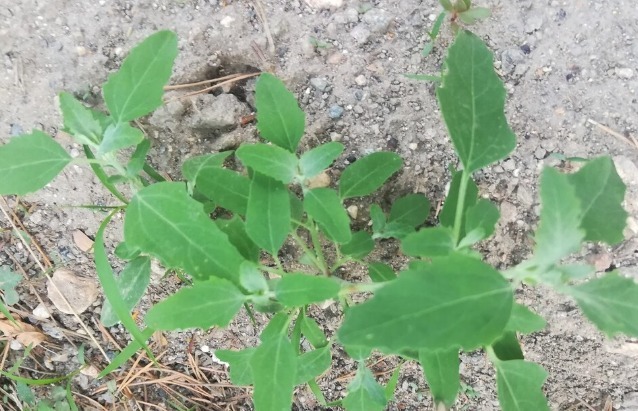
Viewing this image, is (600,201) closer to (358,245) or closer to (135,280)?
(358,245)

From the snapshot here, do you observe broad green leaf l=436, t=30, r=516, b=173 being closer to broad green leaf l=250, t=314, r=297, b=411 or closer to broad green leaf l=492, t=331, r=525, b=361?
broad green leaf l=492, t=331, r=525, b=361

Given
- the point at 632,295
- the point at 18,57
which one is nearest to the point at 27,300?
the point at 18,57

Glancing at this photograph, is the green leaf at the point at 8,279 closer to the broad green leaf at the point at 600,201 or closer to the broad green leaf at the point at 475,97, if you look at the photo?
the broad green leaf at the point at 475,97

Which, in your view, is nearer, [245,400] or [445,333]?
[445,333]

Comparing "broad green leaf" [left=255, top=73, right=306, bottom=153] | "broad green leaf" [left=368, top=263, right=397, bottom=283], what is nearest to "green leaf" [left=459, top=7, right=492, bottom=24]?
"broad green leaf" [left=255, top=73, right=306, bottom=153]

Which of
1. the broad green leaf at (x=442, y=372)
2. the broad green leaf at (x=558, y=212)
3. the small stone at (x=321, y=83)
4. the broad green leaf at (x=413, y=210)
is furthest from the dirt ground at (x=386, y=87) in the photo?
the broad green leaf at (x=558, y=212)

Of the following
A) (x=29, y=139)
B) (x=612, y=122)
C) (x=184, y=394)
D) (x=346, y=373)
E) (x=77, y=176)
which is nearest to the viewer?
(x=29, y=139)

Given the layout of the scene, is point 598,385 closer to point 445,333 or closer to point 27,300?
point 445,333
